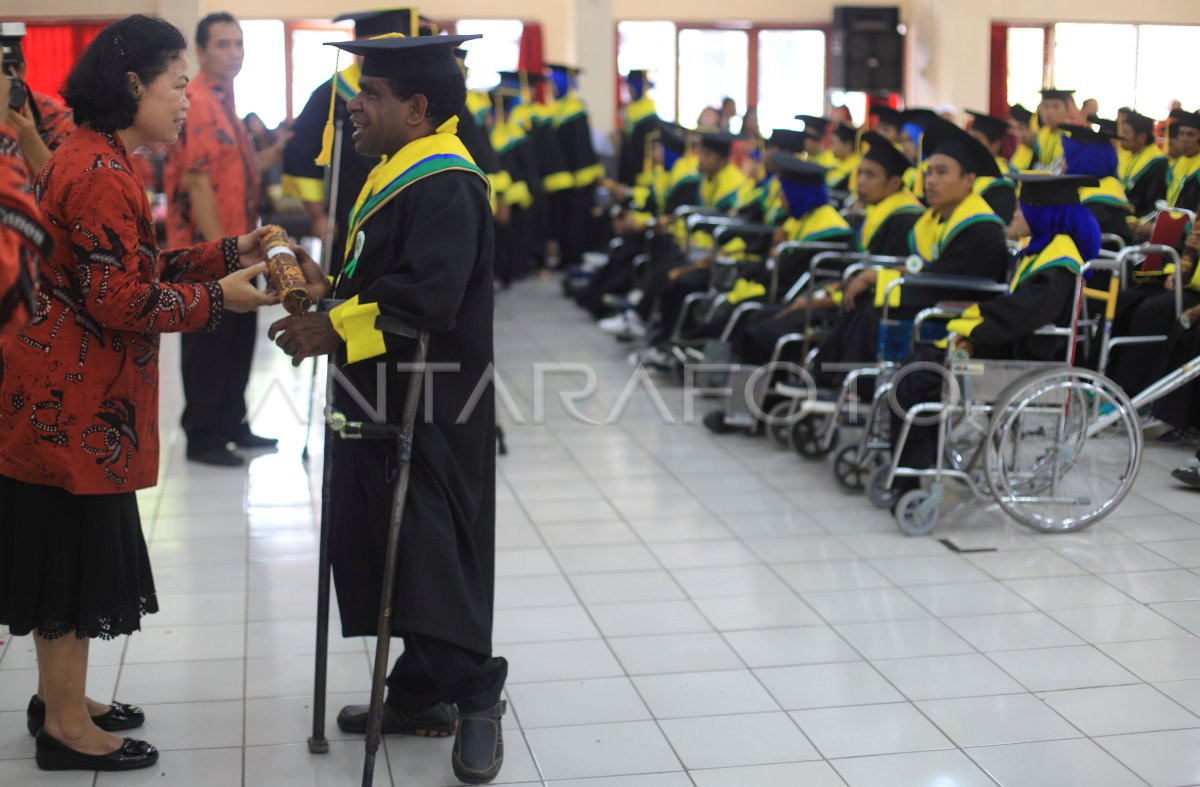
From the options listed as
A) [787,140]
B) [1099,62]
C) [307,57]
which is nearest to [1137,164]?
[787,140]

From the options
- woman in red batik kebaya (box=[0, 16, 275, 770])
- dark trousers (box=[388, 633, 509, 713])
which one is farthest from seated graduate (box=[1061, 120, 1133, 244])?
woman in red batik kebaya (box=[0, 16, 275, 770])

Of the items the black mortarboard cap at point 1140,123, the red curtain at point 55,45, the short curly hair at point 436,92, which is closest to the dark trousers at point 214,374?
the short curly hair at point 436,92

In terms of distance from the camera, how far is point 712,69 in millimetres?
15961

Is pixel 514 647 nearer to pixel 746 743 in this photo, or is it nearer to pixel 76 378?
pixel 746 743

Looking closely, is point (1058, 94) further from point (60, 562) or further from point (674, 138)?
point (60, 562)

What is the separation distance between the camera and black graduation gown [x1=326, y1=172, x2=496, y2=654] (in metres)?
2.43

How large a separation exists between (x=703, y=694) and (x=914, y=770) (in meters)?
0.55

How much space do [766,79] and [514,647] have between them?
538 inches

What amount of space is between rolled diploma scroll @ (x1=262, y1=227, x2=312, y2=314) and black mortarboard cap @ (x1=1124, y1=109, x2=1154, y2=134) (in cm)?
541

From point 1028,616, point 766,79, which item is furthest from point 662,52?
point 1028,616

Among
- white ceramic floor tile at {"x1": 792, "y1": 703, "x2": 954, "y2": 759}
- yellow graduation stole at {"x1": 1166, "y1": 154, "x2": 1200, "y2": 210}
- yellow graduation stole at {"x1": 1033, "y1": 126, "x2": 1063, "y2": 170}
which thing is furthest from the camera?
yellow graduation stole at {"x1": 1033, "y1": 126, "x2": 1063, "y2": 170}

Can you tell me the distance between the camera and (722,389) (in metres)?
6.21

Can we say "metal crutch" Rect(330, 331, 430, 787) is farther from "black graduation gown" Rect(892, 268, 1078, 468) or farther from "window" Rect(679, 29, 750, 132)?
"window" Rect(679, 29, 750, 132)

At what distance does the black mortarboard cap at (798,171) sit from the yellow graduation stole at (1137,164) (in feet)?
6.33
